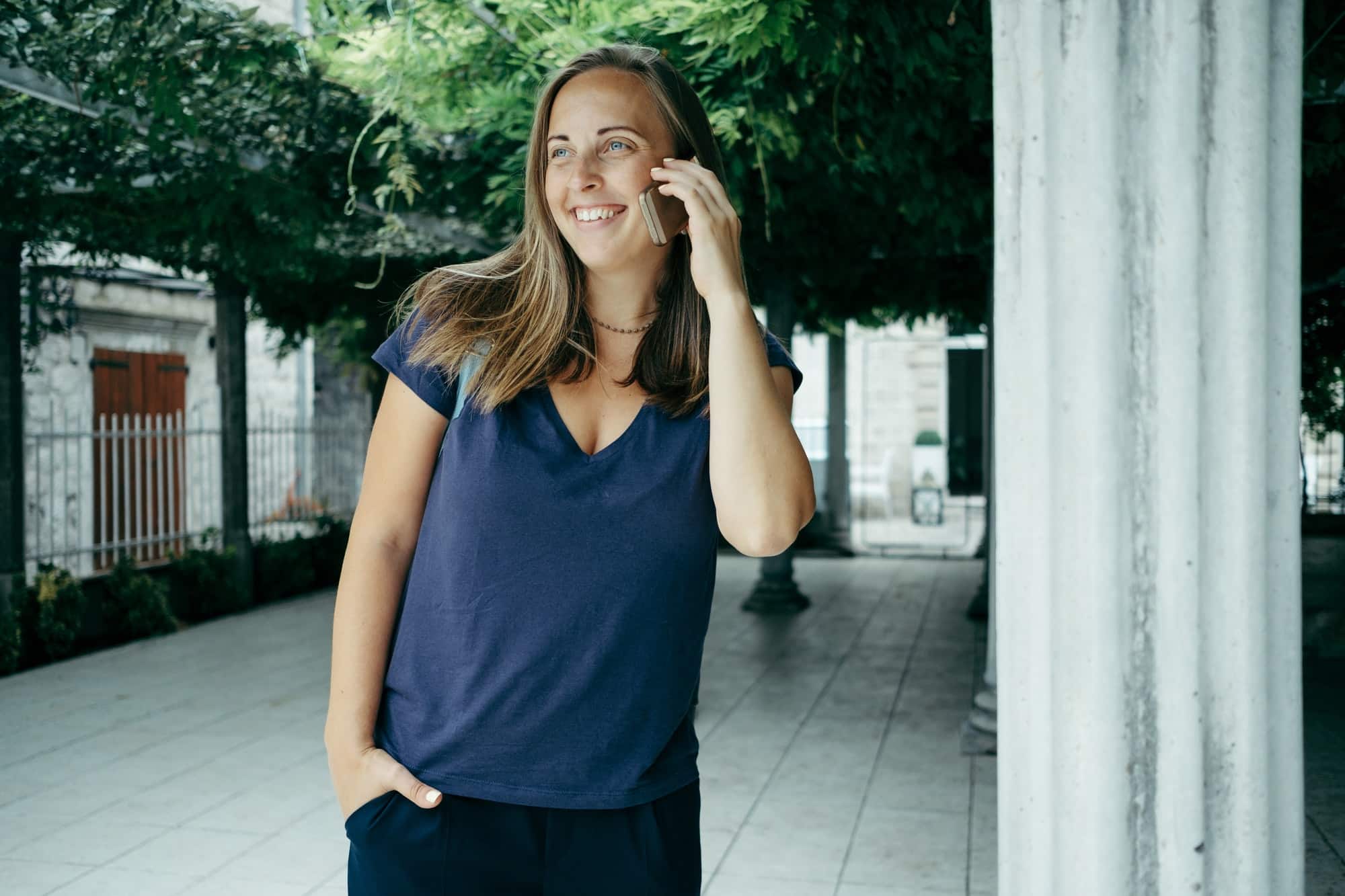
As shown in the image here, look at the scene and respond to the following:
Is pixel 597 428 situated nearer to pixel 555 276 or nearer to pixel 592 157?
pixel 555 276

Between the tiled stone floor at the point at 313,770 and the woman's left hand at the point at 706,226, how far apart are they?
118 inches

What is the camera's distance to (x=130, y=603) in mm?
8219

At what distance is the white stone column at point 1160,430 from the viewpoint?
3.27 ft

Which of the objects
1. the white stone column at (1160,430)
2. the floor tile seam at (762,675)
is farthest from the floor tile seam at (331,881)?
the white stone column at (1160,430)

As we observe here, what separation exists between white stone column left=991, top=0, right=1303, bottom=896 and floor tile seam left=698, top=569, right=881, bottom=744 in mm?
3552

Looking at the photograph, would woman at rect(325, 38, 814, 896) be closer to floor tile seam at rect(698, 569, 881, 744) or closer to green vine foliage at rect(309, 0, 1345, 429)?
green vine foliage at rect(309, 0, 1345, 429)

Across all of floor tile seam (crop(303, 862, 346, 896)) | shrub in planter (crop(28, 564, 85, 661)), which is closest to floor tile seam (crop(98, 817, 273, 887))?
floor tile seam (crop(303, 862, 346, 896))

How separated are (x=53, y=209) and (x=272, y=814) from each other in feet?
13.3

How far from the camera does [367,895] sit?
1323 mm

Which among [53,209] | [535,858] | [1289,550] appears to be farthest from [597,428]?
[53,209]

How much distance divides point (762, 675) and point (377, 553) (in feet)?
19.9

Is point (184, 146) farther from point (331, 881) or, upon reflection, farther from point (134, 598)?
point (134, 598)

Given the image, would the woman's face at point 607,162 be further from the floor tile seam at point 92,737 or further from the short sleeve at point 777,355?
the floor tile seam at point 92,737

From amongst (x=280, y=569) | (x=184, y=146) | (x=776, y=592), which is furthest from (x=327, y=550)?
(x=184, y=146)
